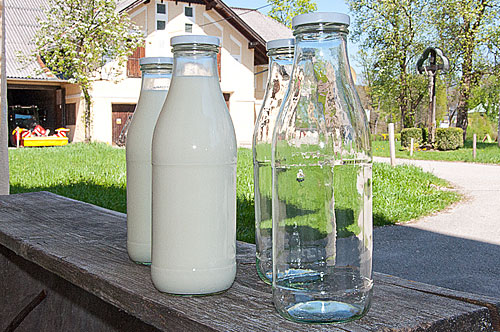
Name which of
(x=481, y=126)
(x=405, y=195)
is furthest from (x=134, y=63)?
(x=481, y=126)

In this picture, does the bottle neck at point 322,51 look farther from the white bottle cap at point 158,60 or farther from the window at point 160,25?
the window at point 160,25

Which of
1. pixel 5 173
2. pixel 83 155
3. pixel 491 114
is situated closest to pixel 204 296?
pixel 5 173

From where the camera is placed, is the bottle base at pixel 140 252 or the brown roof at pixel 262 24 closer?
the bottle base at pixel 140 252

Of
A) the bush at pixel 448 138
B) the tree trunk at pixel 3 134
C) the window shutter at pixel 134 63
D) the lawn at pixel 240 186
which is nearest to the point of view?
the tree trunk at pixel 3 134

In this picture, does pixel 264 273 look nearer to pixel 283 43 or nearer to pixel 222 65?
pixel 283 43

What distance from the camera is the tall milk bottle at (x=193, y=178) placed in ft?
3.09

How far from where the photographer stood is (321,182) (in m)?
0.93

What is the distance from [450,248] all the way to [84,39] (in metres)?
16.1

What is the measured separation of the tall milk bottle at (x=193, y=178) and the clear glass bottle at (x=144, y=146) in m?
0.18

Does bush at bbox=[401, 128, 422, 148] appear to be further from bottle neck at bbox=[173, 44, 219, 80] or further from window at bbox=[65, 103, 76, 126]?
bottle neck at bbox=[173, 44, 219, 80]

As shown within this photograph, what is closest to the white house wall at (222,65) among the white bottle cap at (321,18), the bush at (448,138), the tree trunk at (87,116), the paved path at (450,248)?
the tree trunk at (87,116)

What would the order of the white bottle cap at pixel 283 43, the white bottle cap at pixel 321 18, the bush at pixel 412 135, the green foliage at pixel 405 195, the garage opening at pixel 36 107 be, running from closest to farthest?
1. the white bottle cap at pixel 321 18
2. the white bottle cap at pixel 283 43
3. the green foliage at pixel 405 195
4. the bush at pixel 412 135
5. the garage opening at pixel 36 107

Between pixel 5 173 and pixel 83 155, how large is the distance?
9795mm

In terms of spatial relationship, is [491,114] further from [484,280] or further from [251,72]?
[484,280]
